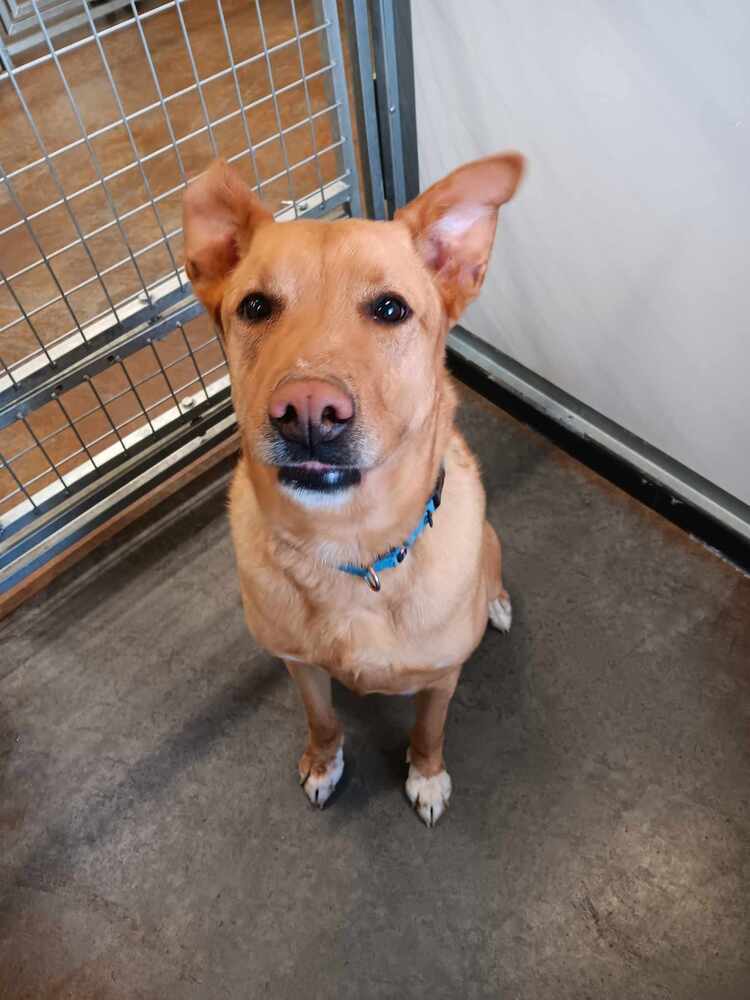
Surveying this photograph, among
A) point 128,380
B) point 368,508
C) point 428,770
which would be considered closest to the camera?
point 368,508

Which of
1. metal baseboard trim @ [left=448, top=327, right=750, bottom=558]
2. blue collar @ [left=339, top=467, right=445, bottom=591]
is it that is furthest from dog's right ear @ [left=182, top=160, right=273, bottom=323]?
metal baseboard trim @ [left=448, top=327, right=750, bottom=558]

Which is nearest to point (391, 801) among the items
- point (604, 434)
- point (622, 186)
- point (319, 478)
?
point (319, 478)

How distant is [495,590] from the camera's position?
2230mm

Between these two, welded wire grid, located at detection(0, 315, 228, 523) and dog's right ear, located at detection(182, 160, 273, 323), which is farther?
welded wire grid, located at detection(0, 315, 228, 523)

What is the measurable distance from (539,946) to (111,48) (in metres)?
4.50

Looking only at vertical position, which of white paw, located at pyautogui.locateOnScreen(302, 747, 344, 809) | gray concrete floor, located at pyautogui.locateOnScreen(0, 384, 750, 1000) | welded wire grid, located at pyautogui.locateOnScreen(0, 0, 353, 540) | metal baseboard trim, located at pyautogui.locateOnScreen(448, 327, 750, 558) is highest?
welded wire grid, located at pyautogui.locateOnScreen(0, 0, 353, 540)

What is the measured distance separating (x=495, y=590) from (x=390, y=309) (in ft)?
3.55

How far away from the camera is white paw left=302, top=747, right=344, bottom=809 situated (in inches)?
80.8

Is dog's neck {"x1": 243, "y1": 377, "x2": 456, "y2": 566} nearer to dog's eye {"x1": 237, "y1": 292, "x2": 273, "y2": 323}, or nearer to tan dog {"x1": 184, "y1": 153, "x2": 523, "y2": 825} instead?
tan dog {"x1": 184, "y1": 153, "x2": 523, "y2": 825}

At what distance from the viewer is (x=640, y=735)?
2152 millimetres

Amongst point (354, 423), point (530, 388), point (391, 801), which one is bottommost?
point (391, 801)

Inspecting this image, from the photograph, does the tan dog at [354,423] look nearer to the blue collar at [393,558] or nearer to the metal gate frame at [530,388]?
the blue collar at [393,558]

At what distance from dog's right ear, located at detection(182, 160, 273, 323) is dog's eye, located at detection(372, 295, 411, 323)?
0.31 metres

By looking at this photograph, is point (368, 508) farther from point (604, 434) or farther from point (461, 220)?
point (604, 434)
